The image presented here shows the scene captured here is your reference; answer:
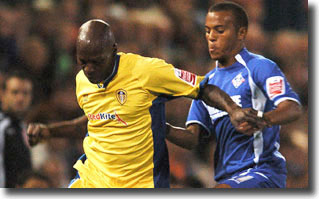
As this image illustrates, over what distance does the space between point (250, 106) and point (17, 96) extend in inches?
50.1

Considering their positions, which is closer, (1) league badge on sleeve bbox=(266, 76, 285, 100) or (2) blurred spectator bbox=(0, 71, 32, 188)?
(1) league badge on sleeve bbox=(266, 76, 285, 100)

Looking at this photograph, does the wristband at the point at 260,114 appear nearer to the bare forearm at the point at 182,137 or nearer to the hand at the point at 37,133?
the bare forearm at the point at 182,137

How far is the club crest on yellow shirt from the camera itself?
1.90 metres

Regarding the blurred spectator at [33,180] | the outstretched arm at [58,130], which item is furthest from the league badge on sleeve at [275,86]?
the blurred spectator at [33,180]

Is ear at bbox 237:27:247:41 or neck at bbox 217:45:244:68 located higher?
ear at bbox 237:27:247:41

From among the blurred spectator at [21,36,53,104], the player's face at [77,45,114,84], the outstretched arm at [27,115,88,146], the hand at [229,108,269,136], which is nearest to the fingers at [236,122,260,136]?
the hand at [229,108,269,136]

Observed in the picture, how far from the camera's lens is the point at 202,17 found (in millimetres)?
2229

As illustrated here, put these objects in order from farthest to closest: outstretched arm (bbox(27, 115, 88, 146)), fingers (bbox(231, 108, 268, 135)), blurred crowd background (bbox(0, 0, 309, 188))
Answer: blurred crowd background (bbox(0, 0, 309, 188))
outstretched arm (bbox(27, 115, 88, 146))
fingers (bbox(231, 108, 268, 135))

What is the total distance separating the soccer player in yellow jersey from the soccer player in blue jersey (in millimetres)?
161

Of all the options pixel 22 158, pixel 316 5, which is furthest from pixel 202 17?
pixel 22 158

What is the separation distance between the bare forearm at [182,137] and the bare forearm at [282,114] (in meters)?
0.43

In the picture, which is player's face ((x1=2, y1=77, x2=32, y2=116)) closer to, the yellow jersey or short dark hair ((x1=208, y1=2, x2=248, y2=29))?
the yellow jersey

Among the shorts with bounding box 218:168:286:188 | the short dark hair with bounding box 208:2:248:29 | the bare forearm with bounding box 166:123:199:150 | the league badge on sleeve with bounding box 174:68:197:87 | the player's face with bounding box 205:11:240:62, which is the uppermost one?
the short dark hair with bounding box 208:2:248:29

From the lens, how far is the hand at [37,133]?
2.08 metres
